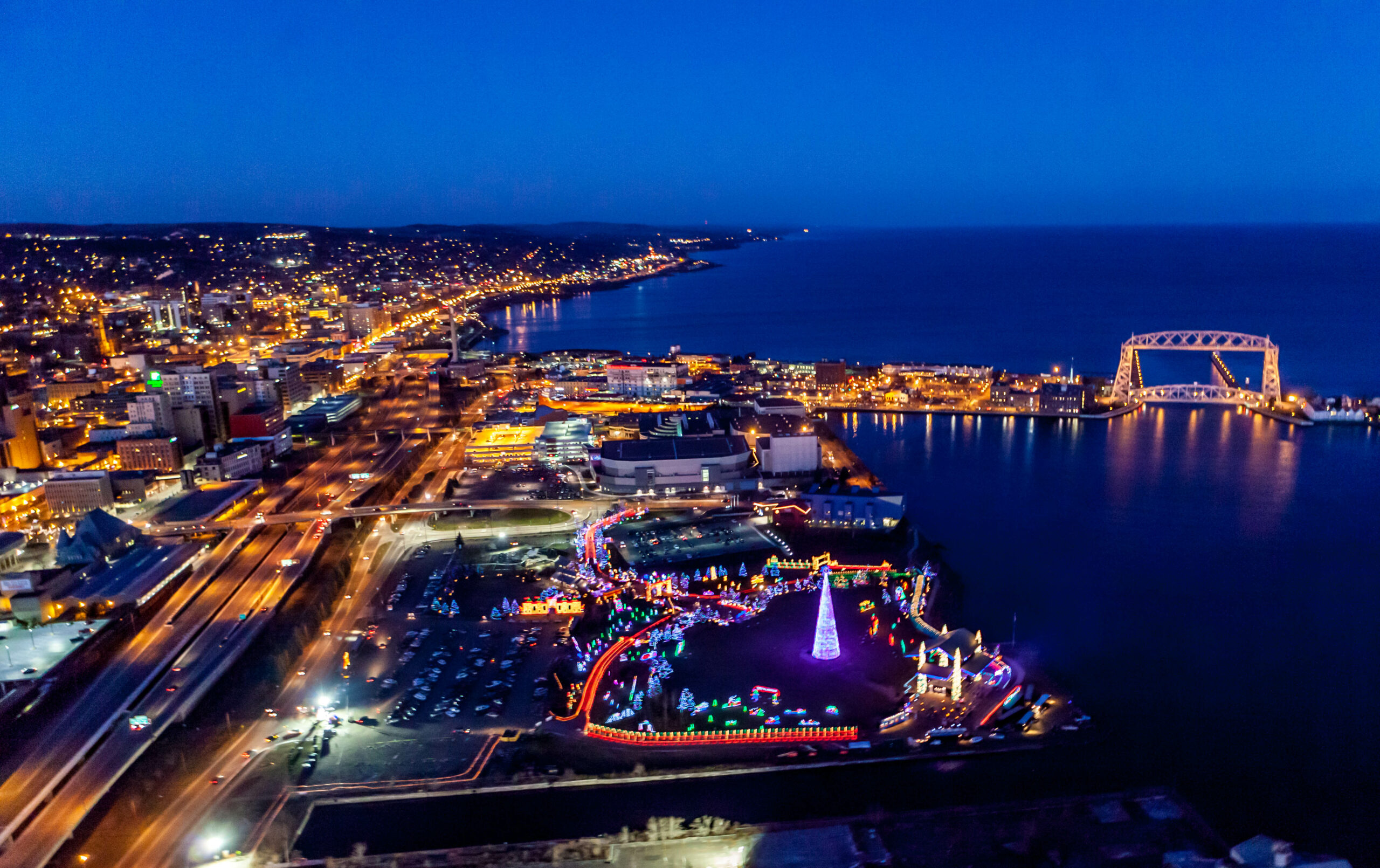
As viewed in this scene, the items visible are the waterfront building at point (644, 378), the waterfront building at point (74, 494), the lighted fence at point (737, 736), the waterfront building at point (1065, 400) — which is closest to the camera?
the lighted fence at point (737, 736)

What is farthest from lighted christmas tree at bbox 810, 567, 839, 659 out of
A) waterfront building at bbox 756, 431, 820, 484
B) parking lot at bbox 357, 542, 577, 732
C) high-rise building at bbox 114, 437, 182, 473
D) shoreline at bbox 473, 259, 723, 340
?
shoreline at bbox 473, 259, 723, 340

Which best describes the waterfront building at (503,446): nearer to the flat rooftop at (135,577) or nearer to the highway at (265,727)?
the highway at (265,727)

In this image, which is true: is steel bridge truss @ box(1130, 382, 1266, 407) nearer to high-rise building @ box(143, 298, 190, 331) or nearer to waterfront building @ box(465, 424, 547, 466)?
waterfront building @ box(465, 424, 547, 466)

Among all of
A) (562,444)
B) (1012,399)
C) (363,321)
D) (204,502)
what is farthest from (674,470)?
(363,321)

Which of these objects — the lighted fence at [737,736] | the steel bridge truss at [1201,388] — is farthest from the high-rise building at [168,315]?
the steel bridge truss at [1201,388]

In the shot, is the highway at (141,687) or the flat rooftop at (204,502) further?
the flat rooftop at (204,502)

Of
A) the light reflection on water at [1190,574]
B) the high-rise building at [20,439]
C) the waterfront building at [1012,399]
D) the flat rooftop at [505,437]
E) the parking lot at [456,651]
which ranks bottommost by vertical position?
the light reflection on water at [1190,574]

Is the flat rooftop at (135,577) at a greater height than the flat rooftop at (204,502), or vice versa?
the flat rooftop at (204,502)

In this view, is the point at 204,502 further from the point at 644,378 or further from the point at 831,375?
the point at 831,375
